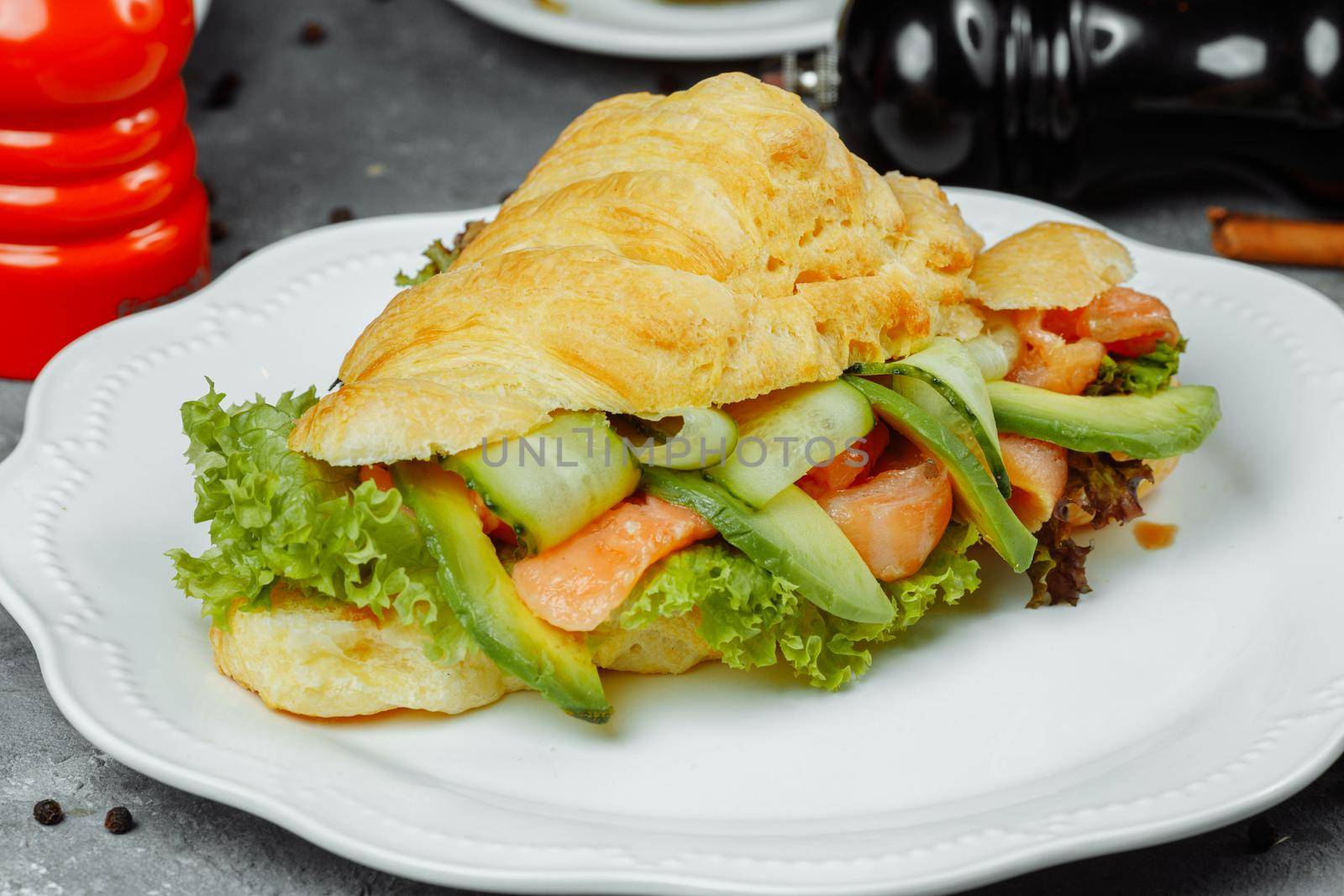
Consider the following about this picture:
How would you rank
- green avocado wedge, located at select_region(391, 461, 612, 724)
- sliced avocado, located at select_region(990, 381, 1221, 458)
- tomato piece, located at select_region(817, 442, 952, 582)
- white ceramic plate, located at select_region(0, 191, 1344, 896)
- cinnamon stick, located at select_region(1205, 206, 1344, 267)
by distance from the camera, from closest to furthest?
1. white ceramic plate, located at select_region(0, 191, 1344, 896)
2. green avocado wedge, located at select_region(391, 461, 612, 724)
3. tomato piece, located at select_region(817, 442, 952, 582)
4. sliced avocado, located at select_region(990, 381, 1221, 458)
5. cinnamon stick, located at select_region(1205, 206, 1344, 267)

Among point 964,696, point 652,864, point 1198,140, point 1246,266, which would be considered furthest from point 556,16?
point 652,864

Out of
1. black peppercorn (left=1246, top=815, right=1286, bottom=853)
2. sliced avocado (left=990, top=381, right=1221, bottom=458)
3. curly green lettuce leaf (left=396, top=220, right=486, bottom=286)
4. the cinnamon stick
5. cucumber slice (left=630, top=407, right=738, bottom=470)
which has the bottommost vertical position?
the cinnamon stick

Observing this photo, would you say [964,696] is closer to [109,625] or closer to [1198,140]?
[109,625]

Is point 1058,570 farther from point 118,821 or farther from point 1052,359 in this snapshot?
point 118,821

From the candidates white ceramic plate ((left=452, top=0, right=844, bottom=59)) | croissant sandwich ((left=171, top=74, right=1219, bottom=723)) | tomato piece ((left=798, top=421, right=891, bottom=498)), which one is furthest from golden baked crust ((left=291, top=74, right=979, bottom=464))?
white ceramic plate ((left=452, top=0, right=844, bottom=59))

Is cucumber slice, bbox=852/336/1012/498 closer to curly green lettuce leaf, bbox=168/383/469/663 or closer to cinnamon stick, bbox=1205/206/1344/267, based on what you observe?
curly green lettuce leaf, bbox=168/383/469/663

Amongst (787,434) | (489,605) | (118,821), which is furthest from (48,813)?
(787,434)
